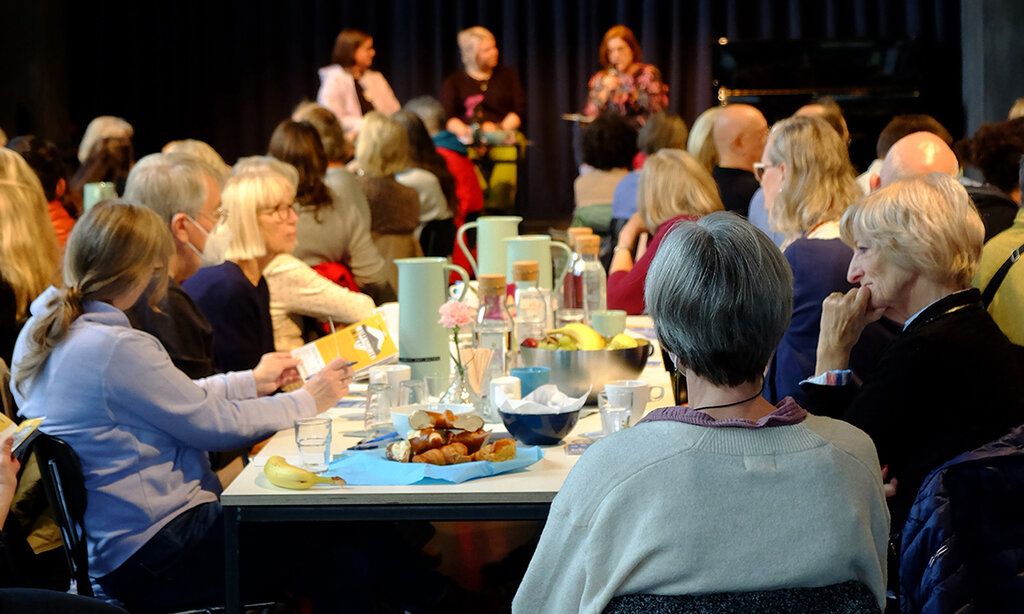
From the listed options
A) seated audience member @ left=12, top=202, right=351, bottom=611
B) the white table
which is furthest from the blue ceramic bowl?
seated audience member @ left=12, top=202, right=351, bottom=611

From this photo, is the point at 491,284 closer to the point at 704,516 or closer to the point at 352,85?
the point at 704,516

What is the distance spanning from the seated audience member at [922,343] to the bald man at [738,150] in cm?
292

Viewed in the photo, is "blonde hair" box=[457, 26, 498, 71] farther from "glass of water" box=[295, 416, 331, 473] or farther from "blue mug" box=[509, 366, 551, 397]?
"glass of water" box=[295, 416, 331, 473]

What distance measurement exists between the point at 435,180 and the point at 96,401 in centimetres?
432

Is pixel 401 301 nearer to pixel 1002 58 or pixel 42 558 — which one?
pixel 42 558

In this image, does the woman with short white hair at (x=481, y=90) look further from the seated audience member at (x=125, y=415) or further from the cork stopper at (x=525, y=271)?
the seated audience member at (x=125, y=415)

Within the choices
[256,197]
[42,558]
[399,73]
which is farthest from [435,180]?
[399,73]

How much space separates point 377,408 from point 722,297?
1320 millimetres

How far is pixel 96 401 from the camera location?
2.70 meters

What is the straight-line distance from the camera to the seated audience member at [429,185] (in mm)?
6836

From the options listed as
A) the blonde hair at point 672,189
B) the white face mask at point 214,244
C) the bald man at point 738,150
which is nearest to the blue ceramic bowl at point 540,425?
the white face mask at point 214,244

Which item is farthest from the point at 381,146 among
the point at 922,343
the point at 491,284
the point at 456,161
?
the point at 922,343

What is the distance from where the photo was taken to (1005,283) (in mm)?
3037

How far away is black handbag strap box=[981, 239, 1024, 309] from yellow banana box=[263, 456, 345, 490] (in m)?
1.64
